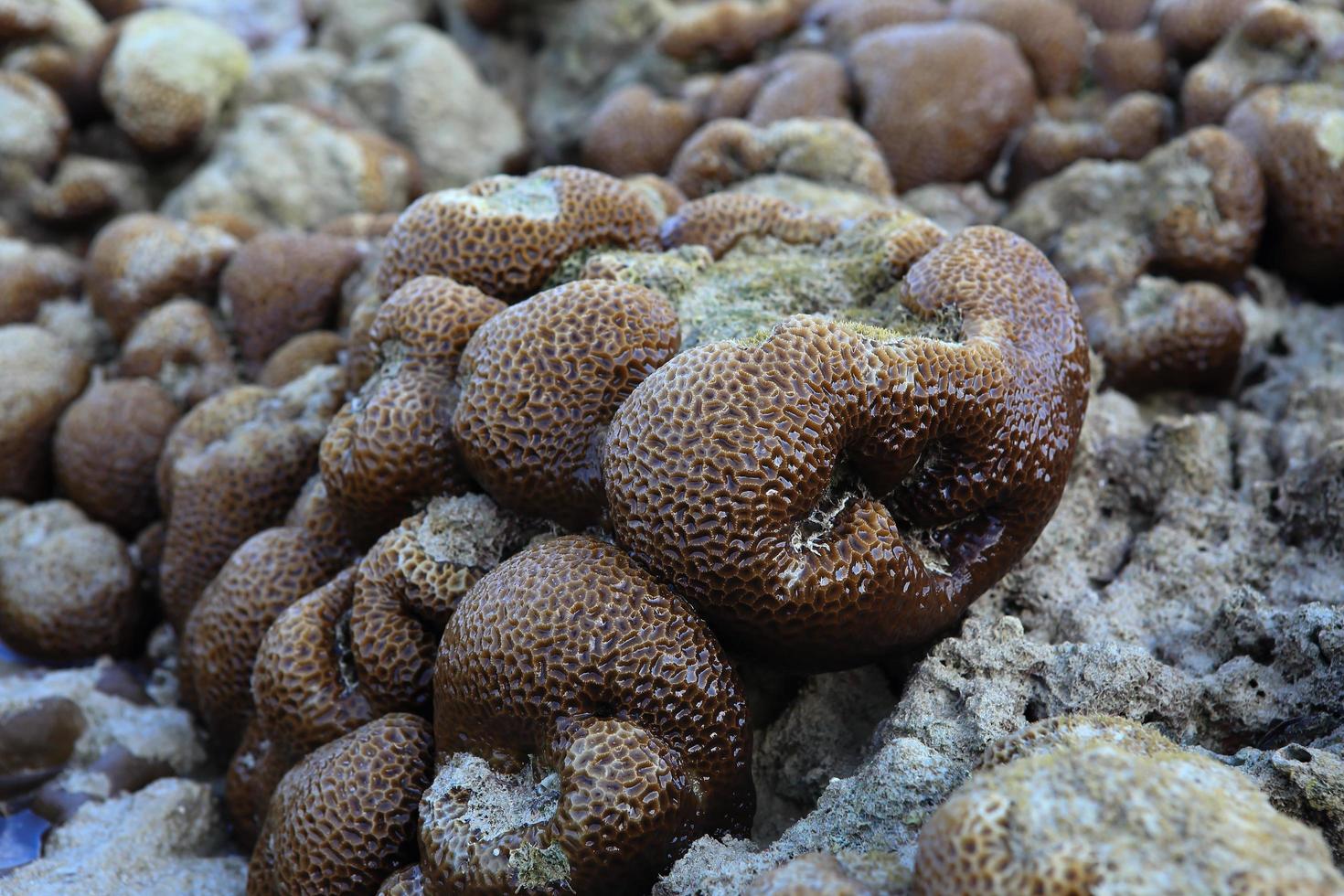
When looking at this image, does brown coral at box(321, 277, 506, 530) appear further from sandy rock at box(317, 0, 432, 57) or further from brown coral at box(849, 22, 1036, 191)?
sandy rock at box(317, 0, 432, 57)

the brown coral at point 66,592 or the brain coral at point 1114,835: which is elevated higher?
the brain coral at point 1114,835

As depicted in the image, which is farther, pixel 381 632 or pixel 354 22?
pixel 354 22

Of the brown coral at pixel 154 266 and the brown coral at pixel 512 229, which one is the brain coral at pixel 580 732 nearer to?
the brown coral at pixel 512 229

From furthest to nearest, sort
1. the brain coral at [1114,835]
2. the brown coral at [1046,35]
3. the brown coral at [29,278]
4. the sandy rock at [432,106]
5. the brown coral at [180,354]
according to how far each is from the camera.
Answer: the sandy rock at [432,106] → the brown coral at [1046,35] → the brown coral at [29,278] → the brown coral at [180,354] → the brain coral at [1114,835]

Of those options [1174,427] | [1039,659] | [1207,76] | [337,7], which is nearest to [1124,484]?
[1174,427]

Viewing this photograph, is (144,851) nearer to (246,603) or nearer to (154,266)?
(246,603)

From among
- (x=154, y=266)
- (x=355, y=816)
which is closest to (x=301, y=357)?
(x=154, y=266)

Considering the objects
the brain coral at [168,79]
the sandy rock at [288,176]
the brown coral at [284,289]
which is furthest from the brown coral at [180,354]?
the brain coral at [168,79]
